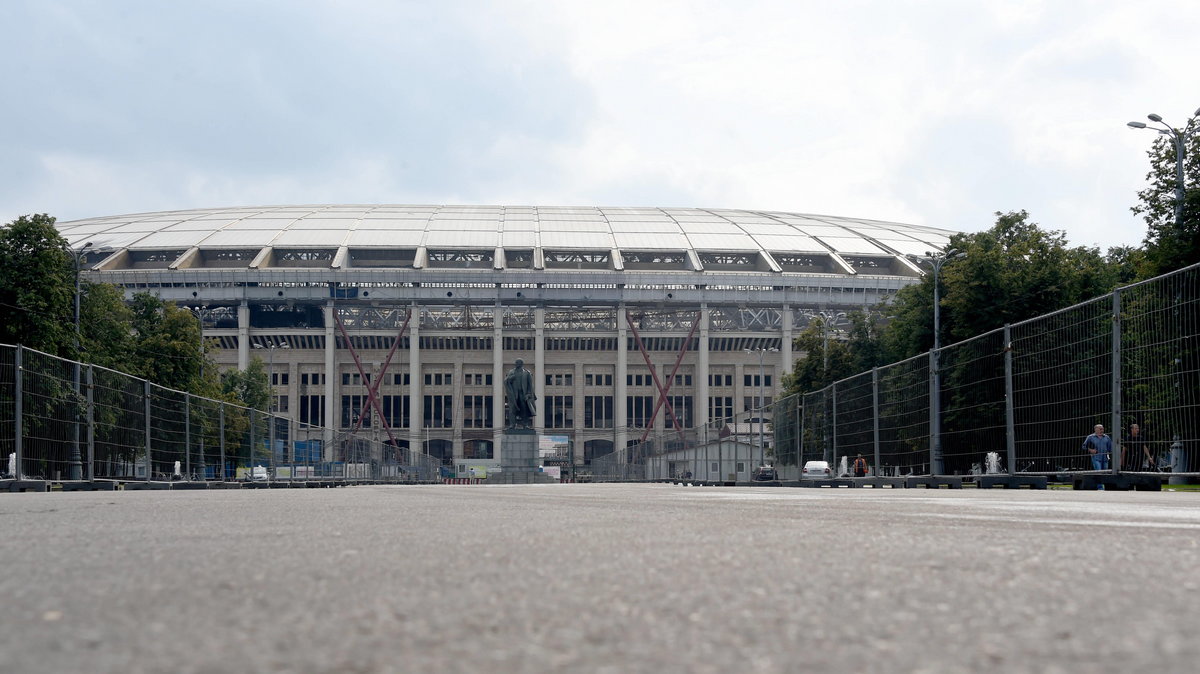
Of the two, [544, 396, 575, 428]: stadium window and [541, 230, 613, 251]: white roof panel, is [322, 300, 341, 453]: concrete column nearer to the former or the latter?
[541, 230, 613, 251]: white roof panel

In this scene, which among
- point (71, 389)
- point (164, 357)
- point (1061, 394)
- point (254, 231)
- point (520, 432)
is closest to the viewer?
point (1061, 394)

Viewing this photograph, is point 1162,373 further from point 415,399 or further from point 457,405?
point 457,405

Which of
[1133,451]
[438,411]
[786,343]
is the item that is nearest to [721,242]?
[786,343]

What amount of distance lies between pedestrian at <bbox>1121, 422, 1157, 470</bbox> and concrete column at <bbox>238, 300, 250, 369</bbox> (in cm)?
8112

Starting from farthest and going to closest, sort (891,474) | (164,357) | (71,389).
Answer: (164,357) < (891,474) < (71,389)

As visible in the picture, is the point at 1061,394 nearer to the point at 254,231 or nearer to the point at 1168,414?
the point at 1168,414

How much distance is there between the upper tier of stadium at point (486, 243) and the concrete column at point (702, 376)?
16.1ft

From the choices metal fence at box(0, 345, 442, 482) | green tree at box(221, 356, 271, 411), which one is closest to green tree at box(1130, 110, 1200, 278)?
metal fence at box(0, 345, 442, 482)

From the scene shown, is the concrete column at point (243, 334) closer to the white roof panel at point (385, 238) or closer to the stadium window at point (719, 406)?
the white roof panel at point (385, 238)

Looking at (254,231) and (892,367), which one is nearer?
(892,367)

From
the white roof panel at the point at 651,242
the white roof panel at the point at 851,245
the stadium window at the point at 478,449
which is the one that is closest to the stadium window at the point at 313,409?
the stadium window at the point at 478,449

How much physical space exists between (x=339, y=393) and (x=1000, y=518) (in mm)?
93071

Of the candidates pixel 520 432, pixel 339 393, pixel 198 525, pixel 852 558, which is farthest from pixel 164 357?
pixel 339 393

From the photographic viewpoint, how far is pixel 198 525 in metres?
5.41
